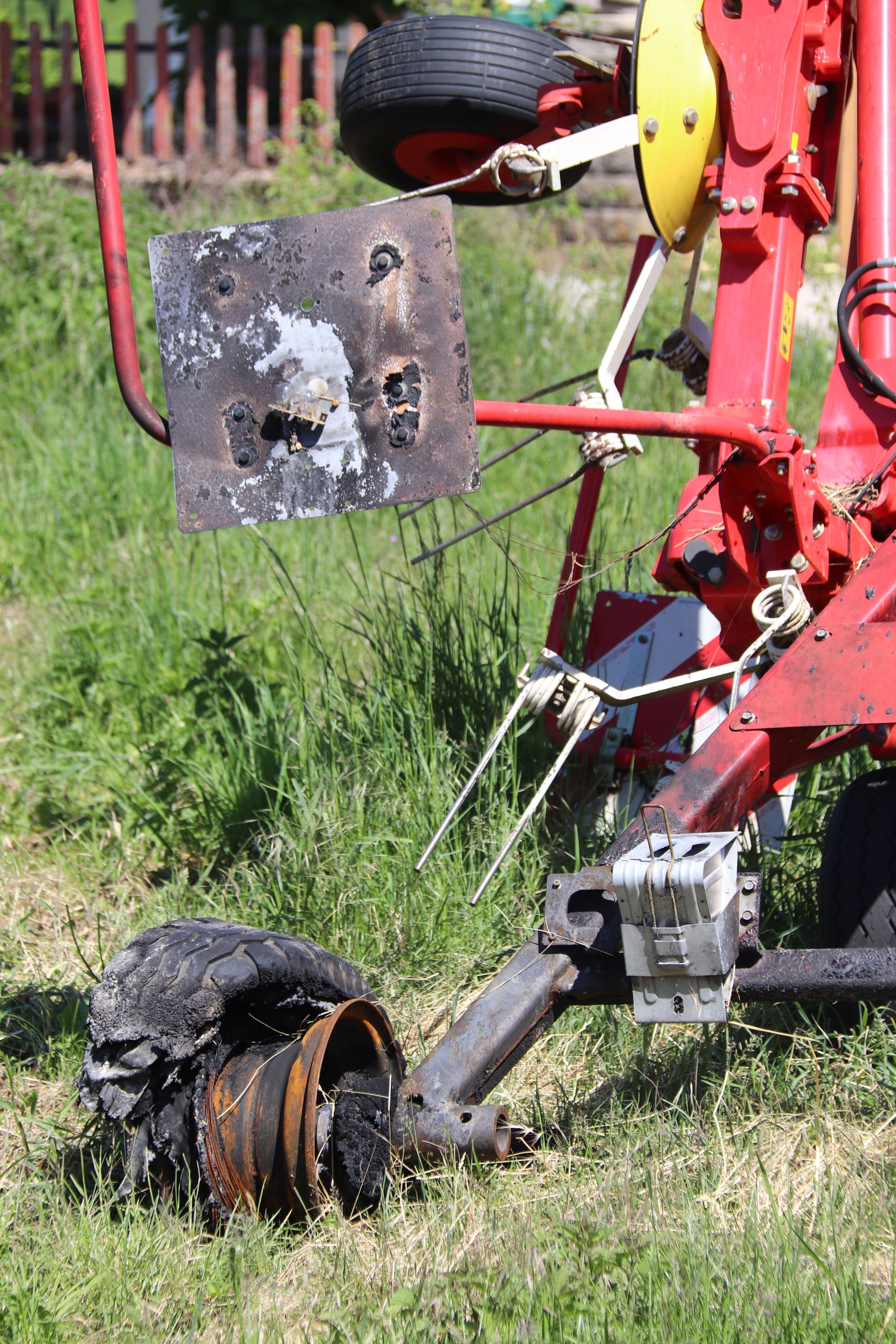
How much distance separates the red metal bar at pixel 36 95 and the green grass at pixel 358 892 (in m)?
3.23

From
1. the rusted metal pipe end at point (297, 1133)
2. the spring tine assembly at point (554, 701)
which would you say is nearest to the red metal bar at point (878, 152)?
the spring tine assembly at point (554, 701)

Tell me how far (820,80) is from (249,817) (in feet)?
7.38

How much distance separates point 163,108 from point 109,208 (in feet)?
25.0

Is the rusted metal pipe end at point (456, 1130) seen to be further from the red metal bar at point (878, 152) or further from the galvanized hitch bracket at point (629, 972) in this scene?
the red metal bar at point (878, 152)

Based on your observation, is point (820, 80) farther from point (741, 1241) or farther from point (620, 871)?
point (741, 1241)

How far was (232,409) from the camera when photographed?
7.22ft

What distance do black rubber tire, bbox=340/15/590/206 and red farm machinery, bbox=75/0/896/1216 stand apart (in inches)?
10.3

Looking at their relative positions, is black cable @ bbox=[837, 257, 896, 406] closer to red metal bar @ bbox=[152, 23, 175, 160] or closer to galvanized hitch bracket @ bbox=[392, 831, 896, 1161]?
galvanized hitch bracket @ bbox=[392, 831, 896, 1161]

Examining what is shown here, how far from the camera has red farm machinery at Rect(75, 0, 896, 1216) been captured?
211 centimetres

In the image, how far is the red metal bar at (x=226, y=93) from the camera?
8.77 meters

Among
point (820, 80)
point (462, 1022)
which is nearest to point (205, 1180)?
point (462, 1022)

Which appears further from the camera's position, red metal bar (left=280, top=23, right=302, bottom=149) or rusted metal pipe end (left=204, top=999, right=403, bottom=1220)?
red metal bar (left=280, top=23, right=302, bottom=149)

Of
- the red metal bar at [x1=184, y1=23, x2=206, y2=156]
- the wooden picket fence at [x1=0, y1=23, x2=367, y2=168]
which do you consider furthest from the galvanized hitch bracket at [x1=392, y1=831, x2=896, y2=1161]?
the red metal bar at [x1=184, y1=23, x2=206, y2=156]

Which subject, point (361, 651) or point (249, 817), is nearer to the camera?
point (249, 817)
